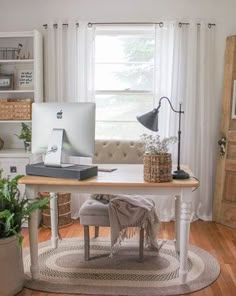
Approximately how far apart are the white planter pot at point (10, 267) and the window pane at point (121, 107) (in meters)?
2.15

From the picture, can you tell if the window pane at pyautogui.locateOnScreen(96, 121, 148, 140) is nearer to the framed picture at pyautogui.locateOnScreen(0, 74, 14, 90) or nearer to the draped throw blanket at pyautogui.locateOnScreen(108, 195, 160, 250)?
the framed picture at pyautogui.locateOnScreen(0, 74, 14, 90)

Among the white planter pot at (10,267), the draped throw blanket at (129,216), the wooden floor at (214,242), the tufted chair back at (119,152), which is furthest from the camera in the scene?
the tufted chair back at (119,152)

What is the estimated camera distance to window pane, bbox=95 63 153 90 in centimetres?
418

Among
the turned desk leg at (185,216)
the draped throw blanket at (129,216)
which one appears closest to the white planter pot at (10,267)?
the draped throw blanket at (129,216)

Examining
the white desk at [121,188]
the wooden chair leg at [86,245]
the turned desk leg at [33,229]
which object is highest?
the white desk at [121,188]

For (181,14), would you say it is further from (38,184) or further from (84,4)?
(38,184)

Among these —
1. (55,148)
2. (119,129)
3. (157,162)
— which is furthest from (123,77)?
(157,162)

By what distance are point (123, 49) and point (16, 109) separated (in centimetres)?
141

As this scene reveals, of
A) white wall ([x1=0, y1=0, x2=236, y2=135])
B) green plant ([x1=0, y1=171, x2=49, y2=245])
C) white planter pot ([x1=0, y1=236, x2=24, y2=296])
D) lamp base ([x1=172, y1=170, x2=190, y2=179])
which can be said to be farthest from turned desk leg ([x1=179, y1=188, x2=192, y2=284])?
white wall ([x1=0, y1=0, x2=236, y2=135])

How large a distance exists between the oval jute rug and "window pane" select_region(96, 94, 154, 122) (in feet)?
5.03

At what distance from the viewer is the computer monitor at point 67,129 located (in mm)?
2578

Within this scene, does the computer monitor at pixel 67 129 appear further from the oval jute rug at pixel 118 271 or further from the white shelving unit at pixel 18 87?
the white shelving unit at pixel 18 87

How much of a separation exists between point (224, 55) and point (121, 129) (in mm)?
1437

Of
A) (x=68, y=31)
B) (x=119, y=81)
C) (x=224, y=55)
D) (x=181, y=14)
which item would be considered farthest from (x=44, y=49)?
(x=224, y=55)
